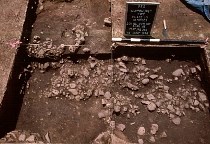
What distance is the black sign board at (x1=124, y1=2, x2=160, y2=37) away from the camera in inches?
117

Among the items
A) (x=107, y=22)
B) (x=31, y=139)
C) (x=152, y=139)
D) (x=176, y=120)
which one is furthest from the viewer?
(x=107, y=22)

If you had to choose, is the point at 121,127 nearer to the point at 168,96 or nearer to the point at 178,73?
the point at 168,96

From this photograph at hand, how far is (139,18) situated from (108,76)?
74cm

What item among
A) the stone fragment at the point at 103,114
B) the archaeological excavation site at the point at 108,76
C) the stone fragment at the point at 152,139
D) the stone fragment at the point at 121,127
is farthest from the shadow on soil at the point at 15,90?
the stone fragment at the point at 152,139

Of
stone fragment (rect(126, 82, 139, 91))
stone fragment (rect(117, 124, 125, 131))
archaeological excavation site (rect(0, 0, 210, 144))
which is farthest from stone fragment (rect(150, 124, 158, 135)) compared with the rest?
stone fragment (rect(126, 82, 139, 91))

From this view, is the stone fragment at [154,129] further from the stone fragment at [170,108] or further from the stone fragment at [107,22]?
the stone fragment at [107,22]

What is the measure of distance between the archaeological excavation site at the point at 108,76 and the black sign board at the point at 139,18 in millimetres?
10

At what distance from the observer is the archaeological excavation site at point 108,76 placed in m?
3.02

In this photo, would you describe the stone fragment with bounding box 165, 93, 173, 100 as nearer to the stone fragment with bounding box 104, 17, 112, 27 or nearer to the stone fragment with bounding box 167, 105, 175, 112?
the stone fragment with bounding box 167, 105, 175, 112

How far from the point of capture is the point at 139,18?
310cm

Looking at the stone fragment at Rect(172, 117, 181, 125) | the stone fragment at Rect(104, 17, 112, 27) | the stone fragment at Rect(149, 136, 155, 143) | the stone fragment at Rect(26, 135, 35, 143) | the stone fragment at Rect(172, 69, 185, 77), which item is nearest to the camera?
the stone fragment at Rect(26, 135, 35, 143)

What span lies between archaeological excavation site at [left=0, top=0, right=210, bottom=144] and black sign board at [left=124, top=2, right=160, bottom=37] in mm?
10

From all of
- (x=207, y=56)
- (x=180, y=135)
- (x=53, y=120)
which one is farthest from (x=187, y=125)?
(x=53, y=120)

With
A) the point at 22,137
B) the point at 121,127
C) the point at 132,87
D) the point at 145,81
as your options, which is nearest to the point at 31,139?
the point at 22,137
